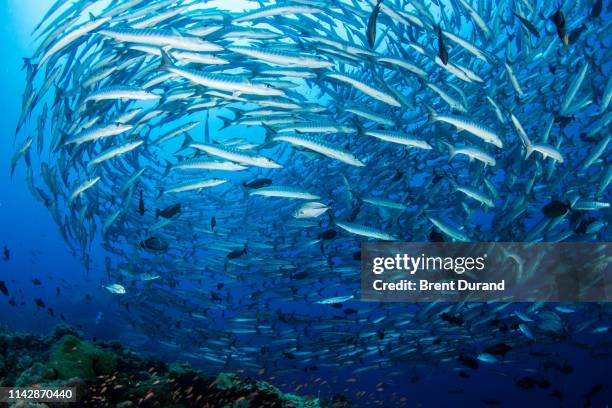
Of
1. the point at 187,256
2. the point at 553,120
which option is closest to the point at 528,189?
the point at 553,120

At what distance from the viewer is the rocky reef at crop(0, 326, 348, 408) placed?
5.04 m

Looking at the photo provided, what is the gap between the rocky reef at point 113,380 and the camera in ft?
16.5

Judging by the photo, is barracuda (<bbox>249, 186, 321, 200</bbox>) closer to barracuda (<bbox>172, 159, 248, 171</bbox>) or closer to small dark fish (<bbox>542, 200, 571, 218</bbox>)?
barracuda (<bbox>172, 159, 248, 171</bbox>)

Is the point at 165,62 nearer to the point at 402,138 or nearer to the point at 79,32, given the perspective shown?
the point at 79,32

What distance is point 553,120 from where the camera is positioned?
254 inches

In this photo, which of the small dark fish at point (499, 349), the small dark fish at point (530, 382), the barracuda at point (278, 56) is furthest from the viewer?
the small dark fish at point (530, 382)

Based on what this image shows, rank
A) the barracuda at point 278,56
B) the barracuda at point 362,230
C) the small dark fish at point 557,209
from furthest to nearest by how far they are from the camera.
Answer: the barracuda at point 362,230 < the small dark fish at point 557,209 < the barracuda at point 278,56

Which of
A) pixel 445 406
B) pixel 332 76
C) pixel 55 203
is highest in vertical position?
pixel 332 76

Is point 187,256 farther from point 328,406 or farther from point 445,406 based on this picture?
point 445,406

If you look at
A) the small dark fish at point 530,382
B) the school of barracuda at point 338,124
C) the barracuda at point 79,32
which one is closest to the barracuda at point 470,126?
the school of barracuda at point 338,124

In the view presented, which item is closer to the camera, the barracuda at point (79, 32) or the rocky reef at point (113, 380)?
the rocky reef at point (113, 380)

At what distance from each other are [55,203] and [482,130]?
23.5 ft

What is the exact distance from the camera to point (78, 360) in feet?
18.6

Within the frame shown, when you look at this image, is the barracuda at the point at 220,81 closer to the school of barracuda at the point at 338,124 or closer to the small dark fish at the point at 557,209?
the school of barracuda at the point at 338,124
